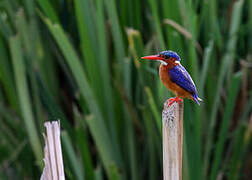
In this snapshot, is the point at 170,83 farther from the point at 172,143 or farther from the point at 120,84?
the point at 120,84

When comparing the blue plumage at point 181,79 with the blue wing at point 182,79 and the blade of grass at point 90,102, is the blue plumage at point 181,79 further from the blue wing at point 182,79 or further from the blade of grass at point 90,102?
the blade of grass at point 90,102

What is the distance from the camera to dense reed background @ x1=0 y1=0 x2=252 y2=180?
1.31 m

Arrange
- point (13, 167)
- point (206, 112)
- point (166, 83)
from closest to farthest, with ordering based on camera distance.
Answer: point (166, 83) < point (206, 112) < point (13, 167)

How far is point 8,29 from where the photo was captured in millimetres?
1485

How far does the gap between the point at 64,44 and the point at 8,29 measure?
34 cm

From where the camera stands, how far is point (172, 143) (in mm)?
696

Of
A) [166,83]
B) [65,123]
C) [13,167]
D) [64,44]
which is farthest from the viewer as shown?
[13,167]

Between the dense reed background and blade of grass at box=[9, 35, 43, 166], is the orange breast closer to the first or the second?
the dense reed background

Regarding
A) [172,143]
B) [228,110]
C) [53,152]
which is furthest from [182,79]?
[228,110]

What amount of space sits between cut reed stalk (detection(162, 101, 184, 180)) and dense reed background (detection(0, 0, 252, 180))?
456mm

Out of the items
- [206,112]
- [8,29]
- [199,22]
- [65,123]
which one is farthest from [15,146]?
[199,22]

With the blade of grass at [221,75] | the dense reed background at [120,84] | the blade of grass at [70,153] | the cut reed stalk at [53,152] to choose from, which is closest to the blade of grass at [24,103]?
the dense reed background at [120,84]

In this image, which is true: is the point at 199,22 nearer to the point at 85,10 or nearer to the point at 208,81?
the point at 208,81

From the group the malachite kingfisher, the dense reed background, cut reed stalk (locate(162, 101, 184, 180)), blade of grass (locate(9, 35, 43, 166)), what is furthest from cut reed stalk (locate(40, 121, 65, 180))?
blade of grass (locate(9, 35, 43, 166))
